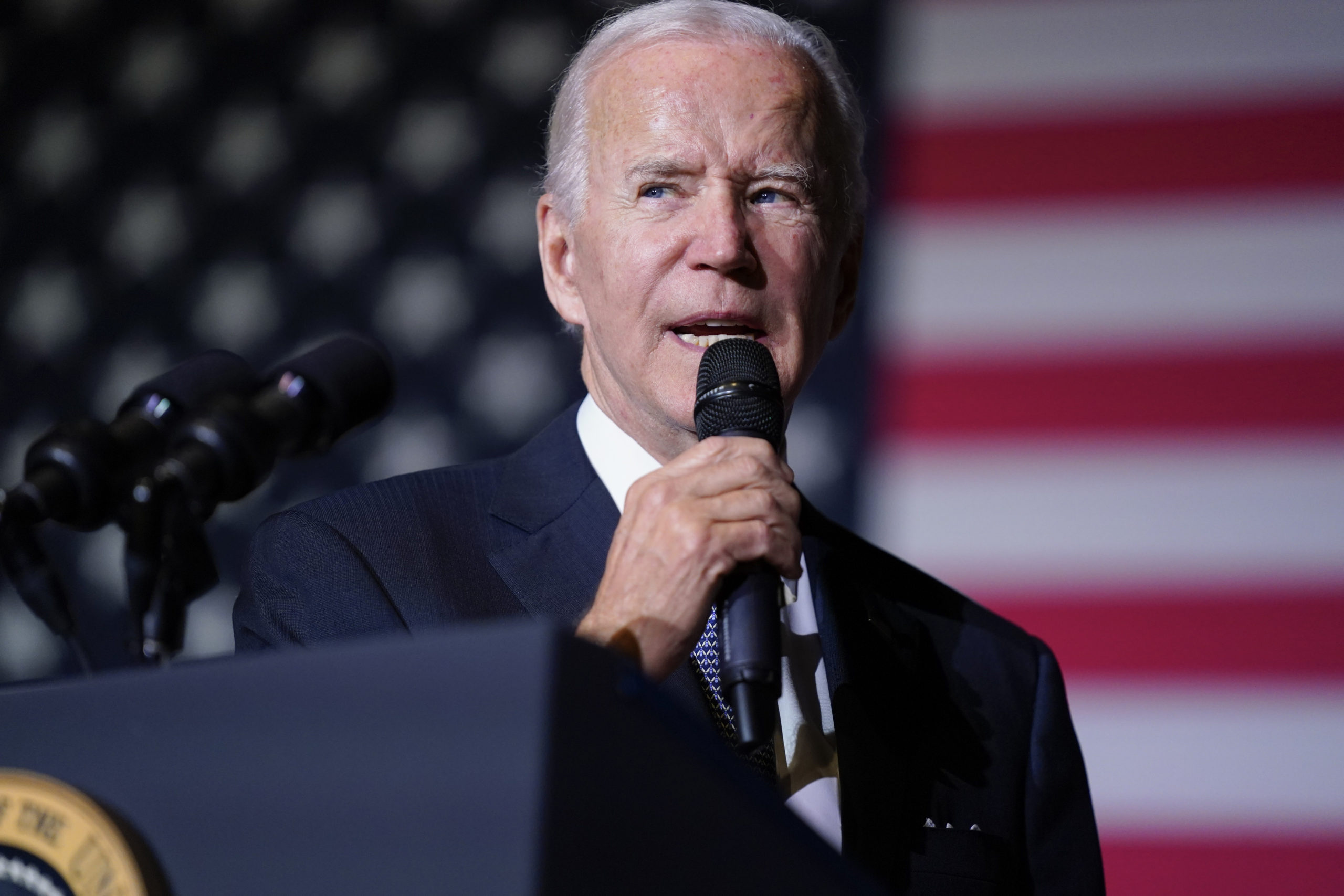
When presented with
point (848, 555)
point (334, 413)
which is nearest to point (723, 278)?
point (848, 555)

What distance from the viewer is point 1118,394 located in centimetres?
275

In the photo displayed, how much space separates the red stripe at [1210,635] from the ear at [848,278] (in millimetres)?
1227

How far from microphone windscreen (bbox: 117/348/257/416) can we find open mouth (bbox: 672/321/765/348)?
1.96 ft

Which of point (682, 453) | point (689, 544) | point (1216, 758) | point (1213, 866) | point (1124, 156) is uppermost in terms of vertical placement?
point (1124, 156)

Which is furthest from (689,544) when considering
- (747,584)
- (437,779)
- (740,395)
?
(437,779)

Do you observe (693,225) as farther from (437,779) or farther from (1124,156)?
(1124,156)

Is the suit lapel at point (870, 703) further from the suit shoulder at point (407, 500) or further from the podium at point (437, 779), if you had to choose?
the podium at point (437, 779)

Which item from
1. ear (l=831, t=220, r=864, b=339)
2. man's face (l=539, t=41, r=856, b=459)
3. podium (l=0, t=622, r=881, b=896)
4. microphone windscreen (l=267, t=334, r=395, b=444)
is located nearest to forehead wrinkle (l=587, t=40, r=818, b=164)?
man's face (l=539, t=41, r=856, b=459)

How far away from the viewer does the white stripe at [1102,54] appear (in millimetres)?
2770

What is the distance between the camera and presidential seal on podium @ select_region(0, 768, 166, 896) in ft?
1.99

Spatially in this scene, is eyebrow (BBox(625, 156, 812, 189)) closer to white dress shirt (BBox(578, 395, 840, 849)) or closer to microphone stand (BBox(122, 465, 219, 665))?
white dress shirt (BBox(578, 395, 840, 849))

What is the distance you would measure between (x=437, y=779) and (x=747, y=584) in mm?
458

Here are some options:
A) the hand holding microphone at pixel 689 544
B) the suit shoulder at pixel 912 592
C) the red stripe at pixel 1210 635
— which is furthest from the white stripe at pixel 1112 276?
the hand holding microphone at pixel 689 544

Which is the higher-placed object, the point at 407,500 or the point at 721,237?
the point at 721,237
